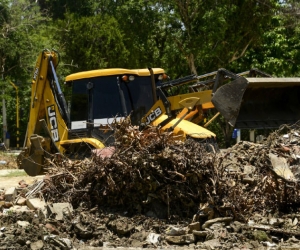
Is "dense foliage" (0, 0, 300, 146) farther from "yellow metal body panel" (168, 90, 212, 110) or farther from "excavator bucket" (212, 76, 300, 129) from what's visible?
"yellow metal body panel" (168, 90, 212, 110)

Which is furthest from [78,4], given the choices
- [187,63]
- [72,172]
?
[72,172]

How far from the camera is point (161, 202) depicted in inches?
356

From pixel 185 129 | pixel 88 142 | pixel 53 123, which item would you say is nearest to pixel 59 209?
pixel 88 142

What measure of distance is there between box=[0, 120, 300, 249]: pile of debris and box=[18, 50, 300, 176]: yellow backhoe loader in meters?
1.34

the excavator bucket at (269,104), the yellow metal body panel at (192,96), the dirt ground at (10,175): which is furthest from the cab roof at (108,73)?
the dirt ground at (10,175)

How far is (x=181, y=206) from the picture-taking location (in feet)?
29.5

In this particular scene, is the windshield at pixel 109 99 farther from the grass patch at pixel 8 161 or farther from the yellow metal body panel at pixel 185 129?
the grass patch at pixel 8 161

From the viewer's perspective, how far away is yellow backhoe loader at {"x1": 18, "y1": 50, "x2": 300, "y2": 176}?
432 inches

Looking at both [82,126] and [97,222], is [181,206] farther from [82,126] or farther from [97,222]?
[82,126]

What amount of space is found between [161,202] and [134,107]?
2914mm

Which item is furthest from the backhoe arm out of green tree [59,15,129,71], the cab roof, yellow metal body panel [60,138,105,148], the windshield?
green tree [59,15,129,71]

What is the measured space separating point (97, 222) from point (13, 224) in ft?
3.66

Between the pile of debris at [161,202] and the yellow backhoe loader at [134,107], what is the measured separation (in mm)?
1339

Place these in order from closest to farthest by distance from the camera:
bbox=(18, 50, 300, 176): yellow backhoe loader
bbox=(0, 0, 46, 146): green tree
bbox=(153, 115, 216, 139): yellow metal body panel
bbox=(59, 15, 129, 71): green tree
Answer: bbox=(153, 115, 216, 139): yellow metal body panel < bbox=(18, 50, 300, 176): yellow backhoe loader < bbox=(0, 0, 46, 146): green tree < bbox=(59, 15, 129, 71): green tree
